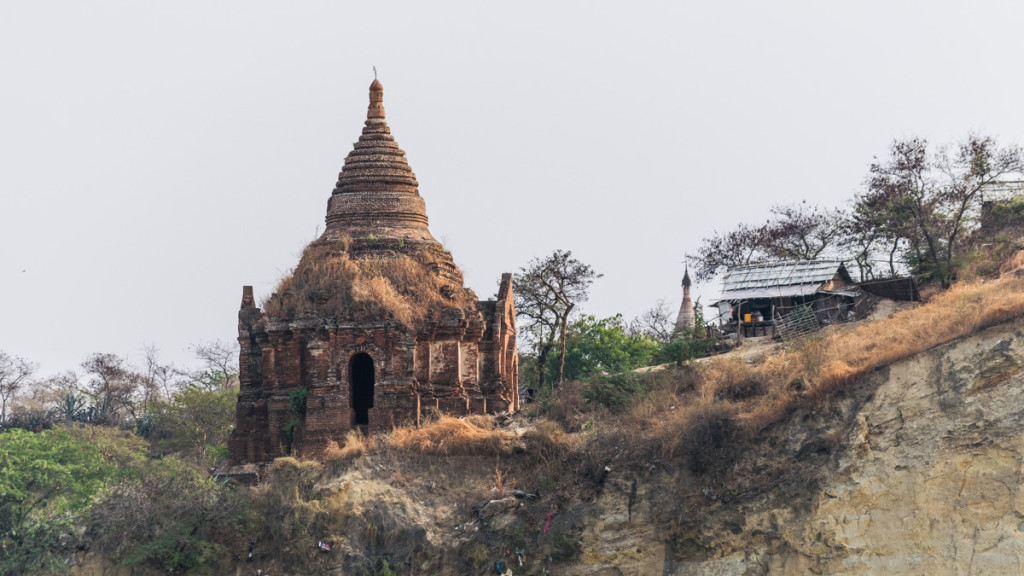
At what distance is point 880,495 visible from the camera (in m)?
27.5

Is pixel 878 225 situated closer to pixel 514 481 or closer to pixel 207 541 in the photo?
pixel 514 481

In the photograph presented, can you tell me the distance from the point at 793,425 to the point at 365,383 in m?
10.7

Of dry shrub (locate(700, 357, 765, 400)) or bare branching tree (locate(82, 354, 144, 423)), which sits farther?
bare branching tree (locate(82, 354, 144, 423))

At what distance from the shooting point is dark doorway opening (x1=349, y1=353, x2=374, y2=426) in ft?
115

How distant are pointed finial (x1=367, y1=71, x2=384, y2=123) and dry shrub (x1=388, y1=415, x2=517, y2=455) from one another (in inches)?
384

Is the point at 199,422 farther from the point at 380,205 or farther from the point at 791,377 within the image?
the point at 791,377

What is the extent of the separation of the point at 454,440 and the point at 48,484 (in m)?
10.2

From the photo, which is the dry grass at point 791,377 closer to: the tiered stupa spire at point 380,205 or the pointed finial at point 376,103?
the tiered stupa spire at point 380,205

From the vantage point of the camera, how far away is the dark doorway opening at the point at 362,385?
115 feet

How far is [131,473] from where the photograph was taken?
36031 mm

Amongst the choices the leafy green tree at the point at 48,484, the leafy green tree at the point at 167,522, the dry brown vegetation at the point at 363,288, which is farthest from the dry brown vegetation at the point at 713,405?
the leafy green tree at the point at 48,484

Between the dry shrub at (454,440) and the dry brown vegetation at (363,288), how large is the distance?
3202 millimetres

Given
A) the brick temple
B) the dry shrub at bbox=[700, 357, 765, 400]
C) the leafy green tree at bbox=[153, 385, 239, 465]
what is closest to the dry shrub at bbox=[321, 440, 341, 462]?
the brick temple

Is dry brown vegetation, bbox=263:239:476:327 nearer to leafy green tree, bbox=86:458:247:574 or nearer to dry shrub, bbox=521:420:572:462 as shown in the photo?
dry shrub, bbox=521:420:572:462
